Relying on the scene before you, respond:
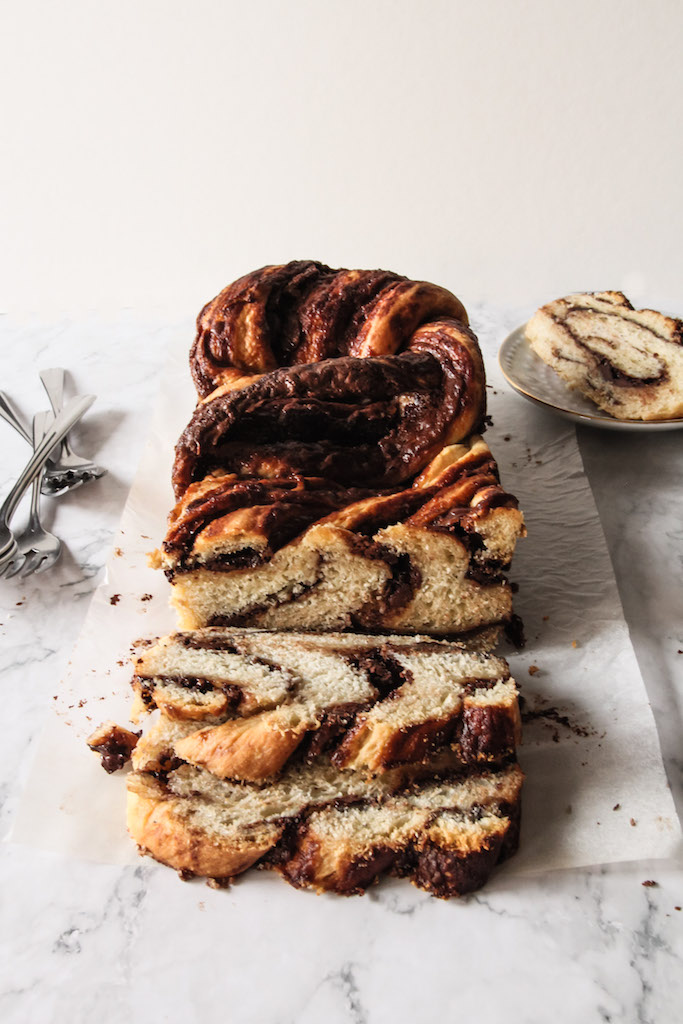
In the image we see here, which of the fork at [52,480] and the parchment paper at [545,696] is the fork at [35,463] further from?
the parchment paper at [545,696]

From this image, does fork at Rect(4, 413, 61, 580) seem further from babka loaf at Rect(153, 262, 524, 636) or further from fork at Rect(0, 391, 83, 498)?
babka loaf at Rect(153, 262, 524, 636)

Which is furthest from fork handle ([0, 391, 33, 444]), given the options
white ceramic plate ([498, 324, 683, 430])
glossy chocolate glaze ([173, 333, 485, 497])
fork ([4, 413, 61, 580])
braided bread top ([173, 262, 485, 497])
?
white ceramic plate ([498, 324, 683, 430])

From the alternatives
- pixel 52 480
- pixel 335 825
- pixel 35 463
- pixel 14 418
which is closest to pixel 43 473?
pixel 52 480

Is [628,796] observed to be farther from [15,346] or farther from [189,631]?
[15,346]

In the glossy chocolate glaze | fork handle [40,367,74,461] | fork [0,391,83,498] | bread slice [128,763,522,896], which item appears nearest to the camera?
bread slice [128,763,522,896]

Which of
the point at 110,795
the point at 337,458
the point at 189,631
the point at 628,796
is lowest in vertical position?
the point at 628,796

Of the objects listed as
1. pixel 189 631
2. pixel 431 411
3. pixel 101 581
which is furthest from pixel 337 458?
pixel 101 581
